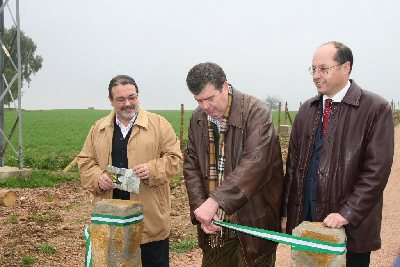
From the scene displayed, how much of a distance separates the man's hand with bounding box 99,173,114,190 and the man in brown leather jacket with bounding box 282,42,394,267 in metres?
1.34

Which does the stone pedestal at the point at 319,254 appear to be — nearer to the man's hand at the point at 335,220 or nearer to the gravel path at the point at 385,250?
the man's hand at the point at 335,220

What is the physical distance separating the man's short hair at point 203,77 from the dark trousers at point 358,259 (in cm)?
147

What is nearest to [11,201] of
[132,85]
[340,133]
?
[132,85]

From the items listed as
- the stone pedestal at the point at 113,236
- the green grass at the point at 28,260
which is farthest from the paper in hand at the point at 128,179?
the green grass at the point at 28,260

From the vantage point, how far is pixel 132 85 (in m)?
3.73

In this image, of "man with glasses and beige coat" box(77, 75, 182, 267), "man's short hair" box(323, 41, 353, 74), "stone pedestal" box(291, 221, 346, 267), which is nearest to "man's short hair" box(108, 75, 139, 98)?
"man with glasses and beige coat" box(77, 75, 182, 267)

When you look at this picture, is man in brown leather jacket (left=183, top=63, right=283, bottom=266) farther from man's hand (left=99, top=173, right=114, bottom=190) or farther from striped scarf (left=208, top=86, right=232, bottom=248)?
man's hand (left=99, top=173, right=114, bottom=190)

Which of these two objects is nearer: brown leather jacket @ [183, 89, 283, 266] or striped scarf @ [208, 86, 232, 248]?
brown leather jacket @ [183, 89, 283, 266]

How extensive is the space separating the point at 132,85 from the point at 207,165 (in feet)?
3.07

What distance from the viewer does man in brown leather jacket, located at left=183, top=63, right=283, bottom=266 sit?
298cm

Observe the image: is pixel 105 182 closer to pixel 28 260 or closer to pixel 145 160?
pixel 145 160

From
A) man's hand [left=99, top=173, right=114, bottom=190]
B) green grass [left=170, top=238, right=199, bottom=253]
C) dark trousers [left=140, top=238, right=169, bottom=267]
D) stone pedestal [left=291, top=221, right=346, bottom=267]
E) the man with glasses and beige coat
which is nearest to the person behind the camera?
stone pedestal [left=291, top=221, right=346, bottom=267]

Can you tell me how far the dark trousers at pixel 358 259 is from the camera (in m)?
3.22

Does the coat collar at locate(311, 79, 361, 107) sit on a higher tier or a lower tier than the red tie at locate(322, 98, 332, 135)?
higher
